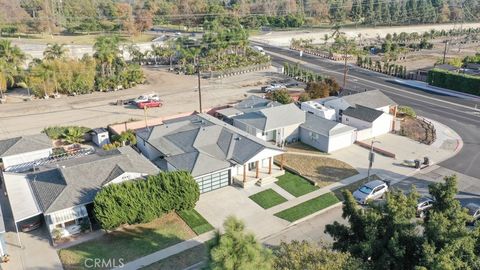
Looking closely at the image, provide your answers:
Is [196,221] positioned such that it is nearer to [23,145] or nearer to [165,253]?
[165,253]

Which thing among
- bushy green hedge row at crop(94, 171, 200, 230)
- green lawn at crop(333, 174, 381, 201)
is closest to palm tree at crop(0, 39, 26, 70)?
bushy green hedge row at crop(94, 171, 200, 230)

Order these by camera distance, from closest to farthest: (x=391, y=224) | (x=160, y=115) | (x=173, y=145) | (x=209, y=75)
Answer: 1. (x=391, y=224)
2. (x=173, y=145)
3. (x=160, y=115)
4. (x=209, y=75)

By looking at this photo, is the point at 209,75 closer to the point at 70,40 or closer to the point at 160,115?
the point at 160,115

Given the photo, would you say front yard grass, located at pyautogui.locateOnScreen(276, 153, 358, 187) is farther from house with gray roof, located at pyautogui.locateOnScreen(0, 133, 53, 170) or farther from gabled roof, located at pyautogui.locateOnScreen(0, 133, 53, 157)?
gabled roof, located at pyautogui.locateOnScreen(0, 133, 53, 157)

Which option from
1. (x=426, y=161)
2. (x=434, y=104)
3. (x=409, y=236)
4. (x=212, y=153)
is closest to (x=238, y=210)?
(x=212, y=153)

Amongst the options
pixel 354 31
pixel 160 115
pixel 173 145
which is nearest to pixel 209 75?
pixel 160 115

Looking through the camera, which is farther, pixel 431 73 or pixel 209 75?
pixel 209 75
